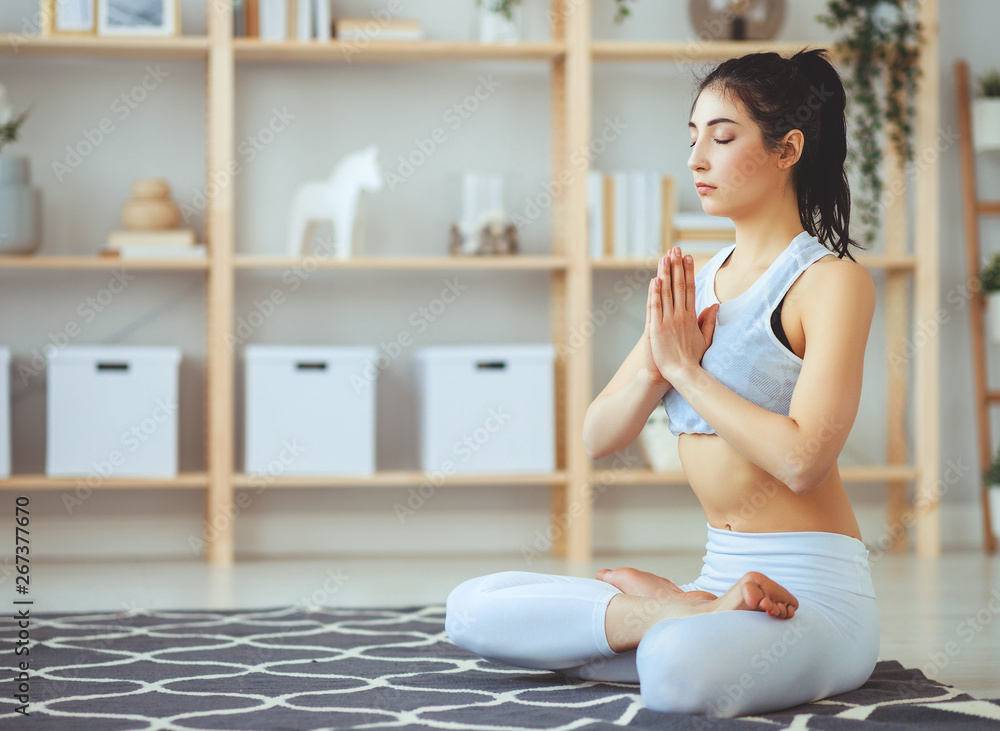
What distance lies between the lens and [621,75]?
11.0 feet

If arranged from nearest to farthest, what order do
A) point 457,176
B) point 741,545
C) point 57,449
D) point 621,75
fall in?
1. point 741,545
2. point 57,449
3. point 457,176
4. point 621,75

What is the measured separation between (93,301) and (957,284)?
260 cm

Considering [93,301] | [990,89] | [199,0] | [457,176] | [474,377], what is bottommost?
[474,377]

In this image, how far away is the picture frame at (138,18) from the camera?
300 cm

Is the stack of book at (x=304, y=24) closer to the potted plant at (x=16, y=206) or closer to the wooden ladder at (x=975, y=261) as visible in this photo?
the potted plant at (x=16, y=206)

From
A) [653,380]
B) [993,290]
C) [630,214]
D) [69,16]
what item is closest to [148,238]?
[69,16]

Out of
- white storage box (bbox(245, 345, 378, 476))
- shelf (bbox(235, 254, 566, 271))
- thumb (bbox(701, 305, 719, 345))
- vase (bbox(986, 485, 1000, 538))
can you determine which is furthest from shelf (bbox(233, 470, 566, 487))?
thumb (bbox(701, 305, 719, 345))

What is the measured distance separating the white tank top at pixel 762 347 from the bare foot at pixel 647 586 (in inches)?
8.7

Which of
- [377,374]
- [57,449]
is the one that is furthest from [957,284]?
[57,449]

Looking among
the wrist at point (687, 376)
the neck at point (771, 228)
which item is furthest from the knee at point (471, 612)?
the neck at point (771, 228)

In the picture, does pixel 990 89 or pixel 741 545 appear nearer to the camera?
pixel 741 545

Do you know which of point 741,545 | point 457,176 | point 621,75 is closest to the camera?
point 741,545

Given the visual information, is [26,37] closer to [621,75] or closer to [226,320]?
[226,320]

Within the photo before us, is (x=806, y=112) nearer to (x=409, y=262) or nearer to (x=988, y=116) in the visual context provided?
(x=409, y=262)
